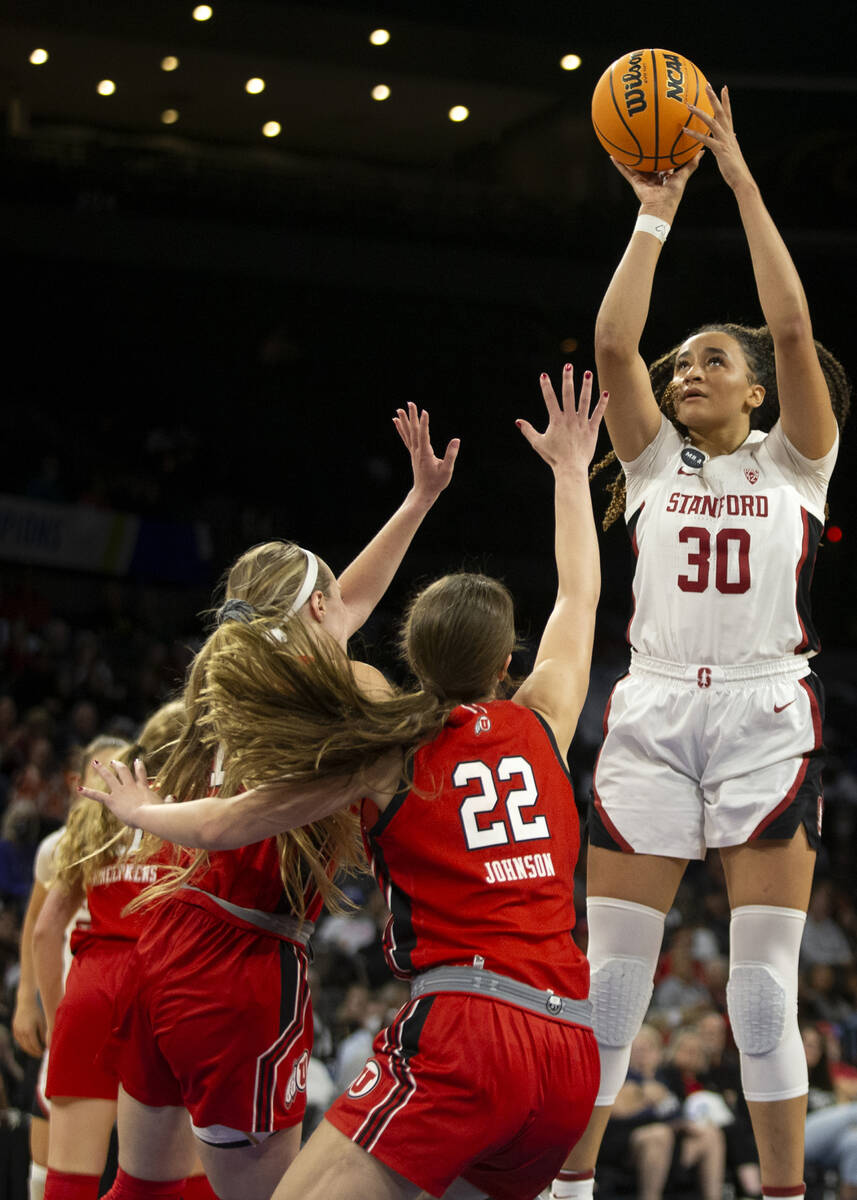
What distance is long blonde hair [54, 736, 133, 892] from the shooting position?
4855 mm

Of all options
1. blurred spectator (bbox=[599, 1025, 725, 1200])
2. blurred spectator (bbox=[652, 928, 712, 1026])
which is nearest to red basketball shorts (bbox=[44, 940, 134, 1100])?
blurred spectator (bbox=[599, 1025, 725, 1200])

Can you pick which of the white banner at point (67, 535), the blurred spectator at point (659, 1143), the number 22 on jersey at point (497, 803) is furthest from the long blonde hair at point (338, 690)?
the white banner at point (67, 535)

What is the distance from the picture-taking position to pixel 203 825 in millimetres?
3139

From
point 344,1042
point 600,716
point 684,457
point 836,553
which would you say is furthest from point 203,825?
point 836,553

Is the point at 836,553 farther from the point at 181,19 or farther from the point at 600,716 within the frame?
the point at 181,19

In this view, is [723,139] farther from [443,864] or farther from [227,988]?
[227,988]

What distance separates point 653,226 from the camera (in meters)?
3.94

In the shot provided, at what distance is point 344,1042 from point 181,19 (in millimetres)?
12988

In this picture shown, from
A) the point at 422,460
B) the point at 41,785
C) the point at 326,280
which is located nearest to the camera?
the point at 422,460

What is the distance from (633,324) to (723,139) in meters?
0.56

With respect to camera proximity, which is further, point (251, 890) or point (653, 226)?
point (653, 226)

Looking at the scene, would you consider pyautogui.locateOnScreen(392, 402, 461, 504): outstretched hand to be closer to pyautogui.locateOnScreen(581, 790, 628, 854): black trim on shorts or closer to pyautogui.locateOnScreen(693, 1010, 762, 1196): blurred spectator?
pyautogui.locateOnScreen(581, 790, 628, 854): black trim on shorts

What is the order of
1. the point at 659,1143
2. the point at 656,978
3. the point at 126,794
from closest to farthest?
the point at 126,794 < the point at 659,1143 < the point at 656,978

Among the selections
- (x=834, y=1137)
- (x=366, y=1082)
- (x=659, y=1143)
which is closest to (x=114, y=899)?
(x=366, y=1082)
